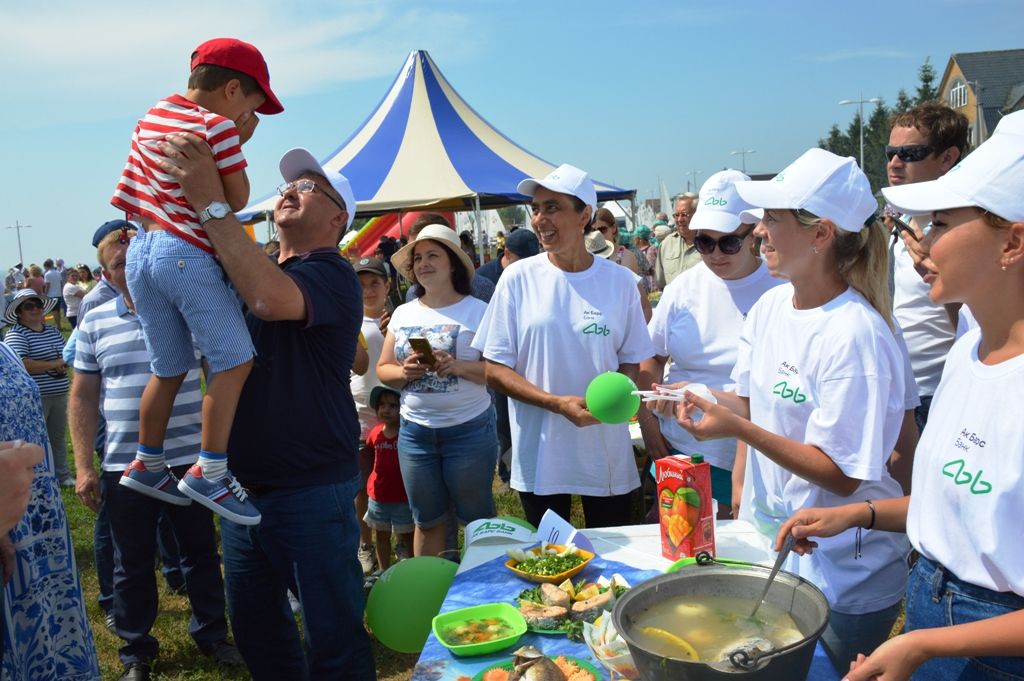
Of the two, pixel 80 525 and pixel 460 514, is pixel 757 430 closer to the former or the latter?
pixel 460 514

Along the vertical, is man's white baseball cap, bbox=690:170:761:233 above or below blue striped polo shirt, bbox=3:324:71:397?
above

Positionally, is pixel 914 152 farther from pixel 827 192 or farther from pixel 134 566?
pixel 134 566

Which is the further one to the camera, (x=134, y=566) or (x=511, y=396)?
(x=134, y=566)

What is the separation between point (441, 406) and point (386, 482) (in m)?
0.85

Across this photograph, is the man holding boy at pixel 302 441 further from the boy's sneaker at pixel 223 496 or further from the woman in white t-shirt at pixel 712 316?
the woman in white t-shirt at pixel 712 316

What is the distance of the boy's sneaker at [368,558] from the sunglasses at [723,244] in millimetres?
2919

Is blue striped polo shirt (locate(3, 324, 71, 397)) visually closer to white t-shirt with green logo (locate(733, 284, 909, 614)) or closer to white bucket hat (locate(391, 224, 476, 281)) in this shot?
white bucket hat (locate(391, 224, 476, 281))

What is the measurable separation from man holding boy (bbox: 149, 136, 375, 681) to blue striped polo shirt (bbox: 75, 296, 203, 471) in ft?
4.96

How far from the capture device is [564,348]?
3279mm

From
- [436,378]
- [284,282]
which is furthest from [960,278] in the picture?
[436,378]

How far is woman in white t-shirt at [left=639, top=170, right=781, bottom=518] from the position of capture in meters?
3.30

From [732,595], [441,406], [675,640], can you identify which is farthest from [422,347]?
[675,640]

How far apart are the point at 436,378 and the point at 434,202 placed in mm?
7875

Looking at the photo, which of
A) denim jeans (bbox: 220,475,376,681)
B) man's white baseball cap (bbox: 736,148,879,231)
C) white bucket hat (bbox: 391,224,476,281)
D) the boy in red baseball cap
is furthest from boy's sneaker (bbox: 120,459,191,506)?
man's white baseball cap (bbox: 736,148,879,231)
